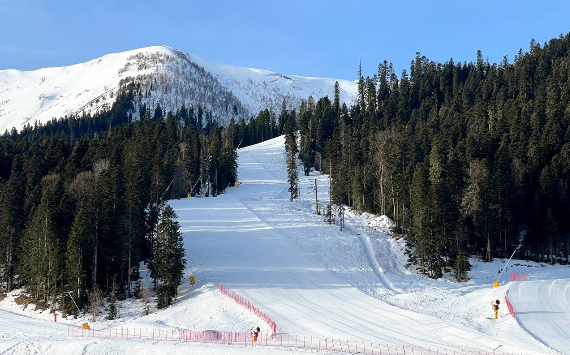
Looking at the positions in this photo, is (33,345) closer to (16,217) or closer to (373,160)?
(16,217)

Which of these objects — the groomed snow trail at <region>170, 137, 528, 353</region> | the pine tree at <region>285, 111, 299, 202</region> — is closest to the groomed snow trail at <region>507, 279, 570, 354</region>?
the groomed snow trail at <region>170, 137, 528, 353</region>

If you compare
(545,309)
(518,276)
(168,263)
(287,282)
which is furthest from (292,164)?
(545,309)

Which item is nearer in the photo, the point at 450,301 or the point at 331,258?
the point at 450,301

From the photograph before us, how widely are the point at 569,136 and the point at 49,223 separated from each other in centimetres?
7245

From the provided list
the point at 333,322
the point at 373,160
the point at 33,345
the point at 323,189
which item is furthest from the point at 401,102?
the point at 33,345

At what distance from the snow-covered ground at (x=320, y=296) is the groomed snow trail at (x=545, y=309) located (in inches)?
5.5

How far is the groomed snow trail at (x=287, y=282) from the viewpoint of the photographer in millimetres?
28812

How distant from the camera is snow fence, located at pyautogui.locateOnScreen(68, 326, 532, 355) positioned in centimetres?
2545

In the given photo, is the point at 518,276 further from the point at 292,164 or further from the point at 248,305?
the point at 292,164

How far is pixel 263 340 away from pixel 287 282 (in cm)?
1437

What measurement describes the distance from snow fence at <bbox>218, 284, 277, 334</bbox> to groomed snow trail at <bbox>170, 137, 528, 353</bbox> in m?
0.62

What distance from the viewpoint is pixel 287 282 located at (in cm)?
4303

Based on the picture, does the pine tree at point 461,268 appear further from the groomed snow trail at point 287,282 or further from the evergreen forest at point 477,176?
the groomed snow trail at point 287,282

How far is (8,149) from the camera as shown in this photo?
3809 inches
